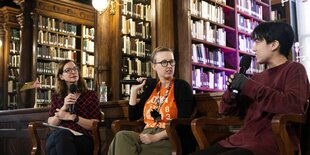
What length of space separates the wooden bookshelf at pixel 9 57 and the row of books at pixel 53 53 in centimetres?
99

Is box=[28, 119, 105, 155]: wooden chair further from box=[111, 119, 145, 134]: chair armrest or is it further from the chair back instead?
the chair back

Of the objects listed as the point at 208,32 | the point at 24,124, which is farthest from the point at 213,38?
the point at 24,124

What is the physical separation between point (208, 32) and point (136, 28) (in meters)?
1.00

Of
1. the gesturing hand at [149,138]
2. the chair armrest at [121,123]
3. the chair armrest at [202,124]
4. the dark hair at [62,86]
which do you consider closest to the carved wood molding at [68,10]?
the dark hair at [62,86]

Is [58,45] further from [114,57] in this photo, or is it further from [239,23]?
[239,23]

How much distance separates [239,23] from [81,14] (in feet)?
10.5

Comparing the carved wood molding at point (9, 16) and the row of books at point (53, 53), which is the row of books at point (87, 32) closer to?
the row of books at point (53, 53)

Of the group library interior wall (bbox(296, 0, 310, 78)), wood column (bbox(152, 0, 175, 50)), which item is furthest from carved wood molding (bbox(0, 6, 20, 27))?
library interior wall (bbox(296, 0, 310, 78))

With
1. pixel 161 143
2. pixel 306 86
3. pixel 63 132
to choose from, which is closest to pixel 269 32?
pixel 306 86

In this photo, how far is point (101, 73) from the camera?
16.3 ft

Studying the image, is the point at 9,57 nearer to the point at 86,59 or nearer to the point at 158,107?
the point at 86,59

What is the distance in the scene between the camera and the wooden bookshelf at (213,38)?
15.9 ft

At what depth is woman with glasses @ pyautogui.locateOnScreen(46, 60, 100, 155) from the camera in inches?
106

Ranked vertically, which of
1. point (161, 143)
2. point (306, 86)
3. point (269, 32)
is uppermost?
point (269, 32)
